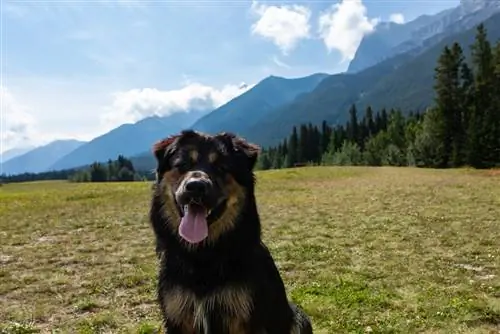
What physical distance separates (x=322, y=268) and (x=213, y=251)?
7750 millimetres

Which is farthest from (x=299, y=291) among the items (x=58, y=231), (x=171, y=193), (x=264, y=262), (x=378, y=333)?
(x=58, y=231)

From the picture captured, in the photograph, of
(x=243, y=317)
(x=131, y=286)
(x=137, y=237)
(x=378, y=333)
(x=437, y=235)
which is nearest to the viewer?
(x=243, y=317)

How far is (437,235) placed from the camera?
17719mm

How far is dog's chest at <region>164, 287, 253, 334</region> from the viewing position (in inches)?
237

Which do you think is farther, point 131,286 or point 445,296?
point 131,286

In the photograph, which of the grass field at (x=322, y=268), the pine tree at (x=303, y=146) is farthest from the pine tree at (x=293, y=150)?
the grass field at (x=322, y=268)

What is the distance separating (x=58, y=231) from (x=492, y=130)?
6338cm

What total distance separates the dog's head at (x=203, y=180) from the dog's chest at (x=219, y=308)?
0.70 meters

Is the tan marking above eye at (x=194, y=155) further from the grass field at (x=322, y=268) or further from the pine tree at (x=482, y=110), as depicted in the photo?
the pine tree at (x=482, y=110)

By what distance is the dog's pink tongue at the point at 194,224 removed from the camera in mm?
5920

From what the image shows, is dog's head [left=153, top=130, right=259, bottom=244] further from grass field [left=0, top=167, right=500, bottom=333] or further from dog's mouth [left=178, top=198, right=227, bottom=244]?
grass field [left=0, top=167, right=500, bottom=333]

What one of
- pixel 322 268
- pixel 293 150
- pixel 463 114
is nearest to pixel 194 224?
pixel 322 268

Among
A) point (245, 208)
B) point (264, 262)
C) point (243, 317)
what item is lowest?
point (243, 317)

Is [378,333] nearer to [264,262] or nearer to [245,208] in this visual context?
A: [264,262]
